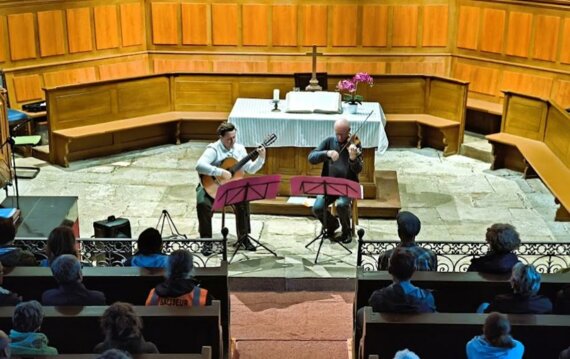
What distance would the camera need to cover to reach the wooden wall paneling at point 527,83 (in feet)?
41.1

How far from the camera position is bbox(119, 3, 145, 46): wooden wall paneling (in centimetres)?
1340

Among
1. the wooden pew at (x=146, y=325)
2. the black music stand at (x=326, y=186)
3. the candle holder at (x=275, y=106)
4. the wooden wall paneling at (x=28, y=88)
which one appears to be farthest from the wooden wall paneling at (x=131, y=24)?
the wooden pew at (x=146, y=325)

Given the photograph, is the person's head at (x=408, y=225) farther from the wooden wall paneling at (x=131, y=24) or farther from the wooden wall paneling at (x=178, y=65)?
the wooden wall paneling at (x=131, y=24)

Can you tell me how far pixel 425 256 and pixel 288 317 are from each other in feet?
5.48

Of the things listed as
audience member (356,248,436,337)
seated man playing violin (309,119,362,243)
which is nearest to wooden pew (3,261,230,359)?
audience member (356,248,436,337)

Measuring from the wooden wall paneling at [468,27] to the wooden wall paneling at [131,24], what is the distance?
509 centimetres

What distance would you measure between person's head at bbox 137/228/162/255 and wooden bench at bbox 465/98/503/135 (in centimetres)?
743

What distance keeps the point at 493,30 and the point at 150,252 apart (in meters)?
8.61

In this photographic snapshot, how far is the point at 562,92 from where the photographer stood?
40.3ft

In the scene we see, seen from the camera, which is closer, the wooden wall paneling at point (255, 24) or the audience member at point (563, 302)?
the audience member at point (563, 302)

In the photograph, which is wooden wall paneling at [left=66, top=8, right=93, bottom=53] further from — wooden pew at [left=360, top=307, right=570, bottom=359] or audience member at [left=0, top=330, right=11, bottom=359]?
audience member at [left=0, top=330, right=11, bottom=359]

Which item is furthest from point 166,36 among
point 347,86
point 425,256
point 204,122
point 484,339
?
point 484,339

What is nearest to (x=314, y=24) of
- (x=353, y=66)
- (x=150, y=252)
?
(x=353, y=66)

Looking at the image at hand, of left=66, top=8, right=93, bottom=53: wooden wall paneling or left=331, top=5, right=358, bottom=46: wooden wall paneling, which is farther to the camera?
left=331, top=5, right=358, bottom=46: wooden wall paneling
